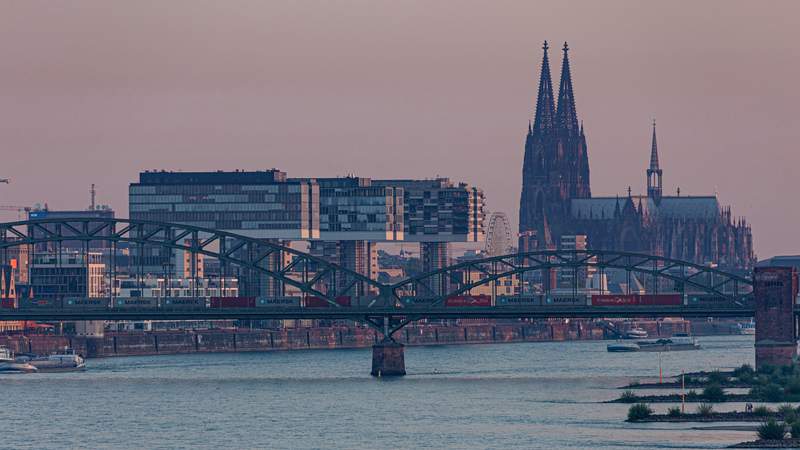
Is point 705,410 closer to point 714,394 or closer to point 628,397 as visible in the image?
point 714,394

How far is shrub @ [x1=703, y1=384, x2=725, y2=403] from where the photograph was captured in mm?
146875

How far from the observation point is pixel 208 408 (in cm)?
15238

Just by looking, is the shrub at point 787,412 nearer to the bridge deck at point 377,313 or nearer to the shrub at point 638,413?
the shrub at point 638,413

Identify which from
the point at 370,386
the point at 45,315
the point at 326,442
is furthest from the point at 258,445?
the point at 45,315

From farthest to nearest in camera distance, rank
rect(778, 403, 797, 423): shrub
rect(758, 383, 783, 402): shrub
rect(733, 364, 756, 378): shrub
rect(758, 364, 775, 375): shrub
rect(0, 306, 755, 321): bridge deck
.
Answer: rect(0, 306, 755, 321): bridge deck < rect(758, 364, 775, 375): shrub < rect(733, 364, 756, 378): shrub < rect(758, 383, 783, 402): shrub < rect(778, 403, 797, 423): shrub

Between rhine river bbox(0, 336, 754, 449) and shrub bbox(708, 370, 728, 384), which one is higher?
shrub bbox(708, 370, 728, 384)

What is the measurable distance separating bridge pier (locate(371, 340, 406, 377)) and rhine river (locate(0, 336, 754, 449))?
2565 mm

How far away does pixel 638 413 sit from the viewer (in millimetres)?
132500

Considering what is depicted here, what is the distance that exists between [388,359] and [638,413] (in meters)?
59.7

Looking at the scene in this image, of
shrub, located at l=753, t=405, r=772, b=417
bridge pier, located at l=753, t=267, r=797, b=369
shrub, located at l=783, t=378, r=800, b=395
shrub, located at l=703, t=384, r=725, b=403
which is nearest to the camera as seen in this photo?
shrub, located at l=753, t=405, r=772, b=417

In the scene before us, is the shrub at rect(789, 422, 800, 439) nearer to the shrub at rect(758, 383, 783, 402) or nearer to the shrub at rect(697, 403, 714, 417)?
the shrub at rect(697, 403, 714, 417)

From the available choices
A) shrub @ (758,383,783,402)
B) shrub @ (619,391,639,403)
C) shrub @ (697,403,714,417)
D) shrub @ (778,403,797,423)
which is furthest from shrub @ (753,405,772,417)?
shrub @ (619,391,639,403)

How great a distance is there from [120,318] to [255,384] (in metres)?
13.2

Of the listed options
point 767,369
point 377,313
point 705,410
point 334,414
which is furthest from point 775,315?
point 705,410
